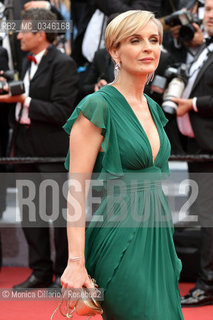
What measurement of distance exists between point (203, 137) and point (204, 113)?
0.48ft

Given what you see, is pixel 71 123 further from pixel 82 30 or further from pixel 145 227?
pixel 82 30

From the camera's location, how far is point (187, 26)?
13.4 feet

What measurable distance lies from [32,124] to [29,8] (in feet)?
2.72

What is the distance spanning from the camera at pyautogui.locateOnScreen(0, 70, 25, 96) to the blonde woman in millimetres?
1995

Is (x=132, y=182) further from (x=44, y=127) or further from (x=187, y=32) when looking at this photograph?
(x=187, y=32)

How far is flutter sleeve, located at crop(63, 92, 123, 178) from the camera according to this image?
1957 millimetres

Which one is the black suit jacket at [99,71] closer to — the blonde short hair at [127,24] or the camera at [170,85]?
the camera at [170,85]

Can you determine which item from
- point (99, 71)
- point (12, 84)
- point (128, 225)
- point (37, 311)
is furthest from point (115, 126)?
point (99, 71)

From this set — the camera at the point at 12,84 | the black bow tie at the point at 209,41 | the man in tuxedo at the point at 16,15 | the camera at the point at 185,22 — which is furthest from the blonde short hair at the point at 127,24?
the man in tuxedo at the point at 16,15

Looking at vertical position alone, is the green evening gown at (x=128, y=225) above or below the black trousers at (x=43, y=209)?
above

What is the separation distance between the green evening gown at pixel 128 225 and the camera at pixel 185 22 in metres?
2.20

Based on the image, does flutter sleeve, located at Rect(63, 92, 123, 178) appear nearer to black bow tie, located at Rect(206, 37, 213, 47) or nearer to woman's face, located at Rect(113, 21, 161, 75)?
woman's face, located at Rect(113, 21, 161, 75)

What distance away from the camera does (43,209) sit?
428 cm

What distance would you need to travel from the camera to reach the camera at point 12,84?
157 inches
